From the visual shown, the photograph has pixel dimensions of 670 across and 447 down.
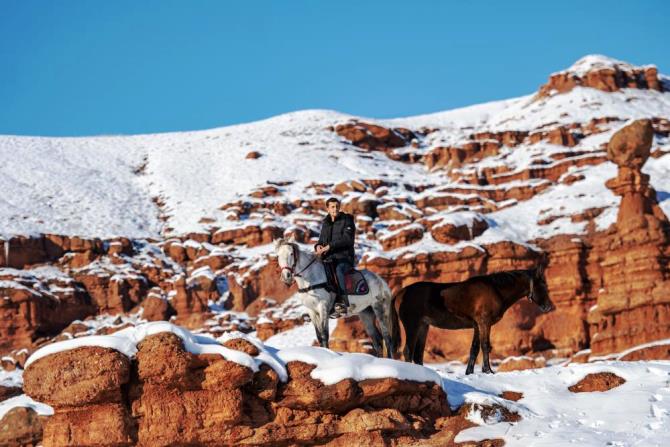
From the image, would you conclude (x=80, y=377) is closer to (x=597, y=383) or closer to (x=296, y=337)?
(x=597, y=383)

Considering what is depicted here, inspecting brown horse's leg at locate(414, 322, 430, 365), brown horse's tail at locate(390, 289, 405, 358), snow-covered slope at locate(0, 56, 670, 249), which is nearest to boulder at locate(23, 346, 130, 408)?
brown horse's tail at locate(390, 289, 405, 358)

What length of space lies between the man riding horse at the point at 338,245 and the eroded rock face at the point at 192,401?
3781mm

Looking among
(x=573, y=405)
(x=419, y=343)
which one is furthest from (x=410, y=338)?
(x=573, y=405)

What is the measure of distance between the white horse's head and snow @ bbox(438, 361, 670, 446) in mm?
3754

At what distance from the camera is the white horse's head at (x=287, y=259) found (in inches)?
698

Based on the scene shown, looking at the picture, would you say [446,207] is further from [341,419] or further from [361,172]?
[341,419]

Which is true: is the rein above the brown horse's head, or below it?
above

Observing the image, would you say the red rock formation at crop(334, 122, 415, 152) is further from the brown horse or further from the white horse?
the white horse

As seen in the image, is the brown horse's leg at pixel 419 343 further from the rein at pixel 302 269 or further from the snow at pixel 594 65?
the snow at pixel 594 65

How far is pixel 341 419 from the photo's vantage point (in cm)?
1543

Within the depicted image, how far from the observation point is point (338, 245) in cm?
1933

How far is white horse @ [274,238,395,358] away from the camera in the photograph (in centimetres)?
1798

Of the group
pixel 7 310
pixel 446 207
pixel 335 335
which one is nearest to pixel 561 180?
pixel 446 207

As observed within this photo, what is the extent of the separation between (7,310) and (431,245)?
36.2 metres
